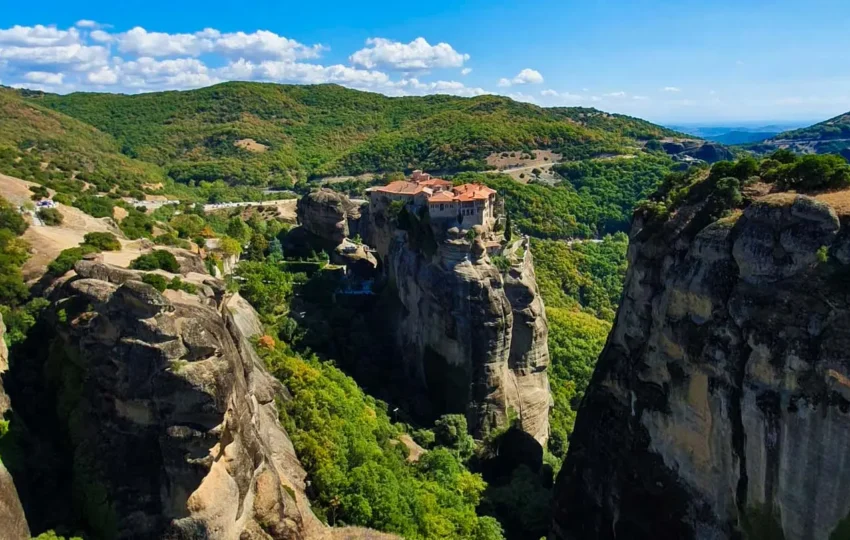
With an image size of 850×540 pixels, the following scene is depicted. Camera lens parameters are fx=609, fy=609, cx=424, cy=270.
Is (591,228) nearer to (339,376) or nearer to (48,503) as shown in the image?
(339,376)

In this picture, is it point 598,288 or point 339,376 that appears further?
point 598,288

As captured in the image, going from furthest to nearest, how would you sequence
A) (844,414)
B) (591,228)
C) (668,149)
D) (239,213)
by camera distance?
1. (668,149)
2. (591,228)
3. (239,213)
4. (844,414)

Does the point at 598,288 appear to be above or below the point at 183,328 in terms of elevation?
below

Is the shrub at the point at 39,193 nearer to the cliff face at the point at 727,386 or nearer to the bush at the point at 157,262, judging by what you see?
the bush at the point at 157,262

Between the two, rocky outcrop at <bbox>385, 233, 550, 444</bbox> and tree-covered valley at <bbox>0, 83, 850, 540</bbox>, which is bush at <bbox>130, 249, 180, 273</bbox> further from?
rocky outcrop at <bbox>385, 233, 550, 444</bbox>

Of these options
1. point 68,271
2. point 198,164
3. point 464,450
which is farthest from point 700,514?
point 198,164

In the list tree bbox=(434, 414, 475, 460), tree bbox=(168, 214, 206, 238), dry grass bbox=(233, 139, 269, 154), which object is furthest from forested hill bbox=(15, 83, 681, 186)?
tree bbox=(434, 414, 475, 460)

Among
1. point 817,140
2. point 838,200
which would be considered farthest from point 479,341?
point 817,140
